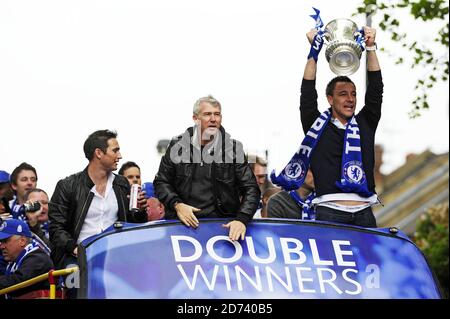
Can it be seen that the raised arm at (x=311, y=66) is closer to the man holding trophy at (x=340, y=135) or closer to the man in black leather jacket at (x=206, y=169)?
the man holding trophy at (x=340, y=135)

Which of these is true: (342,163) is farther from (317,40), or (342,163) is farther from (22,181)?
(22,181)

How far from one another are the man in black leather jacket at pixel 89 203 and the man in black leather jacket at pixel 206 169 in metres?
0.70

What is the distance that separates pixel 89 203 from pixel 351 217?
1.86m

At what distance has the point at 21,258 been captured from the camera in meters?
8.46

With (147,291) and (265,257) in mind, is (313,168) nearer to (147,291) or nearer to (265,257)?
(265,257)

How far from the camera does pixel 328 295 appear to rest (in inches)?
243

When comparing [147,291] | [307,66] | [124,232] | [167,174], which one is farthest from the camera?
[307,66]

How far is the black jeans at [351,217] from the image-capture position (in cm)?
745

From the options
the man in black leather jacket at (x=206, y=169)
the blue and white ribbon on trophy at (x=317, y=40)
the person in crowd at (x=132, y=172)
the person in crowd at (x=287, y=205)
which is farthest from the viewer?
the person in crowd at (x=132, y=172)

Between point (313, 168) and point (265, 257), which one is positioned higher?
point (313, 168)

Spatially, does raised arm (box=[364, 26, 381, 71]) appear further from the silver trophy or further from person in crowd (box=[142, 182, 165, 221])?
person in crowd (box=[142, 182, 165, 221])

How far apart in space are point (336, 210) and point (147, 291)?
1.97 metres

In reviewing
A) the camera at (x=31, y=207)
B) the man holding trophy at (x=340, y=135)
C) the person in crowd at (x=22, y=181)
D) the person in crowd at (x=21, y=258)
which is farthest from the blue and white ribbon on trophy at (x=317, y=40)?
the person in crowd at (x=22, y=181)
